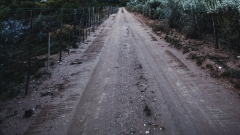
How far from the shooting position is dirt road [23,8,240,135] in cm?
525

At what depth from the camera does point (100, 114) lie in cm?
590

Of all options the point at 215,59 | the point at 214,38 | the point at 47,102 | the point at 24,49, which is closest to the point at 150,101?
the point at 47,102

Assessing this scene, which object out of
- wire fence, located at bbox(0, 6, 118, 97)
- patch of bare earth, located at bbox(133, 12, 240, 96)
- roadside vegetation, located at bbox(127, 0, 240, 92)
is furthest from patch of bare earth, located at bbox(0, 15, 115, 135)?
roadside vegetation, located at bbox(127, 0, 240, 92)

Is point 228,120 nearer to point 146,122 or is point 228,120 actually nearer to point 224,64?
point 146,122

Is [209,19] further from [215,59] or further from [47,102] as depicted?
[47,102]

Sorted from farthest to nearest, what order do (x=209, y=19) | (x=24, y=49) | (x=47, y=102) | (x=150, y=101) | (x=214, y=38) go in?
(x=209, y=19)
(x=24, y=49)
(x=214, y=38)
(x=47, y=102)
(x=150, y=101)

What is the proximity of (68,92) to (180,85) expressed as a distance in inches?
148

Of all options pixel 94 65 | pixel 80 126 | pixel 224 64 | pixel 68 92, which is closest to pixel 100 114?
pixel 80 126

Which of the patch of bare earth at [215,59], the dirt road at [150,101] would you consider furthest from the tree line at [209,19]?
the dirt road at [150,101]

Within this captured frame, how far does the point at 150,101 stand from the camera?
6578mm

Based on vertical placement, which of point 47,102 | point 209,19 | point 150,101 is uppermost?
point 209,19

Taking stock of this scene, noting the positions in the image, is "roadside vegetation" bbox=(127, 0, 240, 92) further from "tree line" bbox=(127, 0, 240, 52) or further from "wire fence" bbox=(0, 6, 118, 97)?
"wire fence" bbox=(0, 6, 118, 97)

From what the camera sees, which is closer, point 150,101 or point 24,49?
point 150,101

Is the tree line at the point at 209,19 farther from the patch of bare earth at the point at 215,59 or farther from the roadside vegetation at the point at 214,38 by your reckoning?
the patch of bare earth at the point at 215,59
